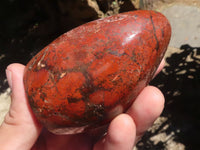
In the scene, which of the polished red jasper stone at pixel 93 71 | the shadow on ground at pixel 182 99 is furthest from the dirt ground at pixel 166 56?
the polished red jasper stone at pixel 93 71

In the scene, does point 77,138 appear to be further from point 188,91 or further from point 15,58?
point 15,58

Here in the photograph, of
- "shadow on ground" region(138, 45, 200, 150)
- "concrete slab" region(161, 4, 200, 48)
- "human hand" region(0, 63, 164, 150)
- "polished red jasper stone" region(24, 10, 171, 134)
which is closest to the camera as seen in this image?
"polished red jasper stone" region(24, 10, 171, 134)

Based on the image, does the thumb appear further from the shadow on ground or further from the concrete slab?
the concrete slab

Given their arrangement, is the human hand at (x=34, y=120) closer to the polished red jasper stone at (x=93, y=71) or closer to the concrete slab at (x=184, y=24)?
the polished red jasper stone at (x=93, y=71)

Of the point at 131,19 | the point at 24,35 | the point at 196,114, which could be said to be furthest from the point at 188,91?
the point at 24,35

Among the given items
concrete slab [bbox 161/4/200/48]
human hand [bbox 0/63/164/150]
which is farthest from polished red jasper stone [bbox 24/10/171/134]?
concrete slab [bbox 161/4/200/48]

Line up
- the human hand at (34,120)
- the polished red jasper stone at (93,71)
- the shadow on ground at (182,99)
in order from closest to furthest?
the polished red jasper stone at (93,71) < the human hand at (34,120) < the shadow on ground at (182,99)

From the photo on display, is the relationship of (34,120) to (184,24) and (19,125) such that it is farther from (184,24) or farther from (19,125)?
(184,24)

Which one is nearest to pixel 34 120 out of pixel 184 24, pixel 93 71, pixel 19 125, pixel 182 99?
pixel 19 125
